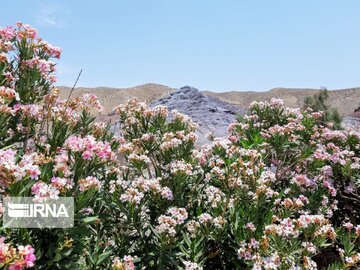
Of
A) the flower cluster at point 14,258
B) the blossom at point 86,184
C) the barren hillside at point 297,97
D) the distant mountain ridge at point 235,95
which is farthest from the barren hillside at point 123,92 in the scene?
the flower cluster at point 14,258

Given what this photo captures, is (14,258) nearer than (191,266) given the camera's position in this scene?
Yes

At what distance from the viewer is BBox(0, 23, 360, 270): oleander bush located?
8.84 feet

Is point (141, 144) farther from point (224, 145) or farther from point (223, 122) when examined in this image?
point (223, 122)

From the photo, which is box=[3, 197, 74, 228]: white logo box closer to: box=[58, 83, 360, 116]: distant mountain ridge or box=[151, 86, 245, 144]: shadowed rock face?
box=[151, 86, 245, 144]: shadowed rock face

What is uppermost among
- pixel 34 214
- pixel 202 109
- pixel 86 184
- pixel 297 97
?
pixel 297 97

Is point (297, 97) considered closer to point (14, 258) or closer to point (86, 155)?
point (86, 155)

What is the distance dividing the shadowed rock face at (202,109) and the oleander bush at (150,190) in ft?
15.1

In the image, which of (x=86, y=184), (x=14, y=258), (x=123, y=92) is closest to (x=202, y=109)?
(x=86, y=184)

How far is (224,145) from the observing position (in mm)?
4664

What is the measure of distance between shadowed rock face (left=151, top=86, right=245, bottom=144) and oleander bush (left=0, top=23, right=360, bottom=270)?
4.60m

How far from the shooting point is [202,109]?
11.4 meters

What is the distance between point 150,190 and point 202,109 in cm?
797

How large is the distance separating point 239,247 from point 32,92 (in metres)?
2.91

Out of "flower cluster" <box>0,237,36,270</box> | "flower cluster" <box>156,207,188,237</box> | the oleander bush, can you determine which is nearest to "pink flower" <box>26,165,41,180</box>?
the oleander bush
